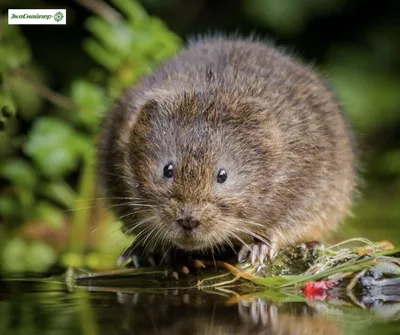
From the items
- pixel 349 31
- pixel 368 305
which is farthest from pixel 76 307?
pixel 349 31

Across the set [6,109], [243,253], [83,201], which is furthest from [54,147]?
[243,253]

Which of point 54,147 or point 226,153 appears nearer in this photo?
point 226,153

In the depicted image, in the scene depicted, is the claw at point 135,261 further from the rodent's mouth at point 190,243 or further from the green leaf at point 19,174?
the green leaf at point 19,174

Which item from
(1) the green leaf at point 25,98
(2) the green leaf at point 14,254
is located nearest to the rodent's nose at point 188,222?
(2) the green leaf at point 14,254

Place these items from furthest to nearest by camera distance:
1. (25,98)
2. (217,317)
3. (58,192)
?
(25,98), (58,192), (217,317)

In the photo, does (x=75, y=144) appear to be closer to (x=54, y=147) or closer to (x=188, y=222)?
(x=54, y=147)

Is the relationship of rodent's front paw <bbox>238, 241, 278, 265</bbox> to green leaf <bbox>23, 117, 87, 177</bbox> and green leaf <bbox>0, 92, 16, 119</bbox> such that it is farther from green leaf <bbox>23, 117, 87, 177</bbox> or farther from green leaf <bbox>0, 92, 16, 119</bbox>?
green leaf <bbox>23, 117, 87, 177</bbox>

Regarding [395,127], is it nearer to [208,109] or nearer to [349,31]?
[349,31]

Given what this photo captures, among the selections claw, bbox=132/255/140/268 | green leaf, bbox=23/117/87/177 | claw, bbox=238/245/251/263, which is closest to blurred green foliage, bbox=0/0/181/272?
green leaf, bbox=23/117/87/177
